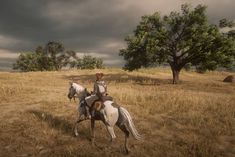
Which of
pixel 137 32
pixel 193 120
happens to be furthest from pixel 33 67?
pixel 193 120

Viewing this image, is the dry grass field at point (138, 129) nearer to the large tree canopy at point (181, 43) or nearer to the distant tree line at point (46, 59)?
the large tree canopy at point (181, 43)

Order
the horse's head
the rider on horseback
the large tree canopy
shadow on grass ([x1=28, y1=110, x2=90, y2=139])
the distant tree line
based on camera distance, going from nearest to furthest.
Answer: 1. the rider on horseback
2. the horse's head
3. shadow on grass ([x1=28, y1=110, x2=90, y2=139])
4. the large tree canopy
5. the distant tree line

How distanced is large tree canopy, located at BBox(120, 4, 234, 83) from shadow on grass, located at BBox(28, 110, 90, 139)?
19.8 metres

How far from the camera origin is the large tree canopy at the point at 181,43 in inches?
1268

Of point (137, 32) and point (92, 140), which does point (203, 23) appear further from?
point (92, 140)

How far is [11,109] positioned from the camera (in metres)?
15.4

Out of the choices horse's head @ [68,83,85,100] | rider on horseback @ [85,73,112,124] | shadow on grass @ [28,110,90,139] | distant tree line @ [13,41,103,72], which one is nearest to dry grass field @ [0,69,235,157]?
shadow on grass @ [28,110,90,139]

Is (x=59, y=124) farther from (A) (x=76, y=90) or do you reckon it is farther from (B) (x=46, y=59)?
(B) (x=46, y=59)

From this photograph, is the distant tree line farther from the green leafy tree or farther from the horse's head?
the horse's head

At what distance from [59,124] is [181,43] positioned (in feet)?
78.8

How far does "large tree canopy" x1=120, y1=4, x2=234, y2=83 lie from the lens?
32.2m

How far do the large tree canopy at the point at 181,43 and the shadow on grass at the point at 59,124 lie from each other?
65.0 ft

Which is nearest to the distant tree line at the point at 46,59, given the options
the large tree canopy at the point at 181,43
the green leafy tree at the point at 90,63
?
the green leafy tree at the point at 90,63

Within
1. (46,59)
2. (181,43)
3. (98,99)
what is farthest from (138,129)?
(46,59)
